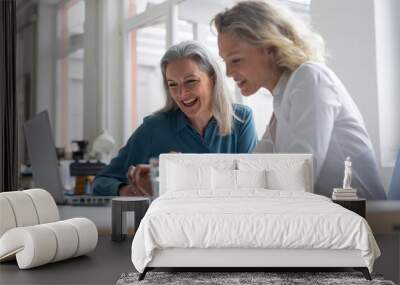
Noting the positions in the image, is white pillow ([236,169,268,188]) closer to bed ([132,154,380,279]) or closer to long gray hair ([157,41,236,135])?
long gray hair ([157,41,236,135])

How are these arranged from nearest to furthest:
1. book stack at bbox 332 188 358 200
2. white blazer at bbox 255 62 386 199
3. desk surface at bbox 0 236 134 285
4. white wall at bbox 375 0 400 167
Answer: desk surface at bbox 0 236 134 285
book stack at bbox 332 188 358 200
white blazer at bbox 255 62 386 199
white wall at bbox 375 0 400 167

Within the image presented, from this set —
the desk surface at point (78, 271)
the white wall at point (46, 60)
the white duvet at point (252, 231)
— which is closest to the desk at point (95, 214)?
the white wall at point (46, 60)

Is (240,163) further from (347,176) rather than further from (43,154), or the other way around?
(43,154)

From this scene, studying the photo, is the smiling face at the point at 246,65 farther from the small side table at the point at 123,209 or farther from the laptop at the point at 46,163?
the laptop at the point at 46,163

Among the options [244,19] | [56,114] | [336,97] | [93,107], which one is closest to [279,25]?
[244,19]

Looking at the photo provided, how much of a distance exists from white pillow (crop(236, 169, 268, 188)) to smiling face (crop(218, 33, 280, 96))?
97cm

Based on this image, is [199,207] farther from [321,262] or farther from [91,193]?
[91,193]

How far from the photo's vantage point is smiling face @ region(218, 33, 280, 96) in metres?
6.29

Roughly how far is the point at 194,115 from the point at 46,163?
170 cm

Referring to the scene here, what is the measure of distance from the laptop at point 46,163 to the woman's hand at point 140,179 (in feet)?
1.00

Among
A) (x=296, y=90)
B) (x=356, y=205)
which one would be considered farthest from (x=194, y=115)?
(x=356, y=205)

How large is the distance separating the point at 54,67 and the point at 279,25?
2442 millimetres

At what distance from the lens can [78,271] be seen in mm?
4625

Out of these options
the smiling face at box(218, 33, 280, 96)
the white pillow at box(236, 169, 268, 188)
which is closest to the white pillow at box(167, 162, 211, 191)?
the white pillow at box(236, 169, 268, 188)
